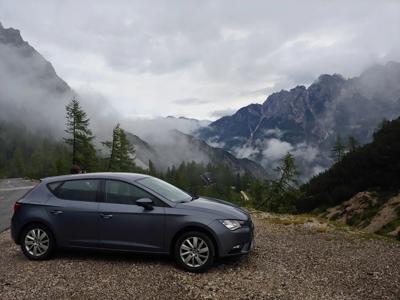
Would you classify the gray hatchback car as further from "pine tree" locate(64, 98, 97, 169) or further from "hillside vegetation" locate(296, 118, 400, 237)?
"pine tree" locate(64, 98, 97, 169)

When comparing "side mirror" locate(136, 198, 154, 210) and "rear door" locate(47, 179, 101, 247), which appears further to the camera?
"rear door" locate(47, 179, 101, 247)

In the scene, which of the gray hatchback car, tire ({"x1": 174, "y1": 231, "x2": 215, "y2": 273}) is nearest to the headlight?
the gray hatchback car

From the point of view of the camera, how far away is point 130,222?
9.11 m

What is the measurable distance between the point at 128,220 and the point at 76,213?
128cm

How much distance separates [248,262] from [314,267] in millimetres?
1450

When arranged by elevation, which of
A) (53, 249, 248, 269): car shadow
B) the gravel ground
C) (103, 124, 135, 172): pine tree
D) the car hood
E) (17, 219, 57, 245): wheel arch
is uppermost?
(103, 124, 135, 172): pine tree

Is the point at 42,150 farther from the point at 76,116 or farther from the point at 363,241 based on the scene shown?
the point at 363,241

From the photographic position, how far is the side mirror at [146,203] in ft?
29.6

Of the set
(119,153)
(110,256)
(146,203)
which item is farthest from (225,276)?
(119,153)

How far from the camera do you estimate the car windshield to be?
377 inches

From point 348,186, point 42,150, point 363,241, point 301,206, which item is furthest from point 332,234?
point 42,150

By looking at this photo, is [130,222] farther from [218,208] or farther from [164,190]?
[218,208]

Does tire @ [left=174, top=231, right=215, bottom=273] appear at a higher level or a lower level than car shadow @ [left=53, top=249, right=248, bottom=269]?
higher

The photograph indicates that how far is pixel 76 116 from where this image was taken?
54.3 metres
